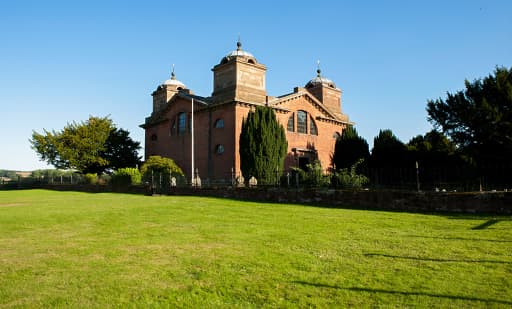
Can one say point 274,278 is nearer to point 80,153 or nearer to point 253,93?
point 253,93

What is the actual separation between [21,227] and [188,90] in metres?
26.1

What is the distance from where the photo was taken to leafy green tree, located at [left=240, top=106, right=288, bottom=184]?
22.5m

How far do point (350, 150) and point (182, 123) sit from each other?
15268mm

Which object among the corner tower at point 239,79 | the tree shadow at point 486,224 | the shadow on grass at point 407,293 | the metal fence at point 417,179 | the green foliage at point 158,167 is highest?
the corner tower at point 239,79

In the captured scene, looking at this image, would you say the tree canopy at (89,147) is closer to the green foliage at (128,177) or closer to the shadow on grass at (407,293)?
the green foliage at (128,177)

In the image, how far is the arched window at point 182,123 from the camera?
103 feet

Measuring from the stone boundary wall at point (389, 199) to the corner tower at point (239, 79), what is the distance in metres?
10.3

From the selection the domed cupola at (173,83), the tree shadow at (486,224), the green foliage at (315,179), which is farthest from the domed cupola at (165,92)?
the tree shadow at (486,224)

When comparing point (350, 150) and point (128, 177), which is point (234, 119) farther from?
point (350, 150)

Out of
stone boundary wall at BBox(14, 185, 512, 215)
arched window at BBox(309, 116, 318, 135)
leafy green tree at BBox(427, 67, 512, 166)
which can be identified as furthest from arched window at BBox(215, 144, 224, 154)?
leafy green tree at BBox(427, 67, 512, 166)

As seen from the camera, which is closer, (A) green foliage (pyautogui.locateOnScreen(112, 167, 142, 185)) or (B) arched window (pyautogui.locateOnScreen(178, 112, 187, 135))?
(A) green foliage (pyautogui.locateOnScreen(112, 167, 142, 185))

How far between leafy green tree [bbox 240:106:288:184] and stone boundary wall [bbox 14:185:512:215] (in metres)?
4.36

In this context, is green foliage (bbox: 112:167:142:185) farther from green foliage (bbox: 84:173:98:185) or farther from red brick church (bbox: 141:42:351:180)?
green foliage (bbox: 84:173:98:185)

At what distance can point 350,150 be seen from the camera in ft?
93.1
